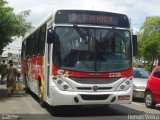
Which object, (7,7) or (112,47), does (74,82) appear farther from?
(7,7)

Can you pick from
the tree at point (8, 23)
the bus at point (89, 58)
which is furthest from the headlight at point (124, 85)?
the tree at point (8, 23)

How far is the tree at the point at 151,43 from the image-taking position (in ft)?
255

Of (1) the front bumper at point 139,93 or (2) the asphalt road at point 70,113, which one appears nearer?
(2) the asphalt road at point 70,113

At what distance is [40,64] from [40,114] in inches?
103

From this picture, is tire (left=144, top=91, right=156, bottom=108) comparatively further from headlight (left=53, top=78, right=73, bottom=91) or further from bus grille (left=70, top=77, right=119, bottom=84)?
headlight (left=53, top=78, right=73, bottom=91)

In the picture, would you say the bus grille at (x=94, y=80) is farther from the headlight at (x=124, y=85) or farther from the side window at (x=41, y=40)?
the side window at (x=41, y=40)

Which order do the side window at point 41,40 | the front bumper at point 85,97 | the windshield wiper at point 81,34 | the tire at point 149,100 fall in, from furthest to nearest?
1. the tire at point 149,100
2. the side window at point 41,40
3. the windshield wiper at point 81,34
4. the front bumper at point 85,97

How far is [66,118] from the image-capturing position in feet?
40.7

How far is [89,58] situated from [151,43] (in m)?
66.9

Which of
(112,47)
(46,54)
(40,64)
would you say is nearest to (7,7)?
(40,64)

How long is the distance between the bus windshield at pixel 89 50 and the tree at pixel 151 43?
6486 centimetres

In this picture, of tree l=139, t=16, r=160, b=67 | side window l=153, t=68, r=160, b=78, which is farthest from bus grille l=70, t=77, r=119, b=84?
tree l=139, t=16, r=160, b=67

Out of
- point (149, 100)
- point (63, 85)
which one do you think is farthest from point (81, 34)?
point (149, 100)

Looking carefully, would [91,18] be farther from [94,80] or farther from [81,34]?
[94,80]
